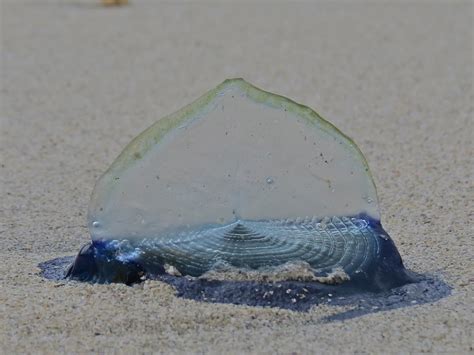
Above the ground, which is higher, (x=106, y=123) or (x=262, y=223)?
(x=262, y=223)

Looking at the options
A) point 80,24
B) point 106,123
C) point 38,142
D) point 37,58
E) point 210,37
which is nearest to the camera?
point 38,142

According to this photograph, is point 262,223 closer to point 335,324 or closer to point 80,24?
point 335,324

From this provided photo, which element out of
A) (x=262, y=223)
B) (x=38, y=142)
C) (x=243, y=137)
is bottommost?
(x=38, y=142)

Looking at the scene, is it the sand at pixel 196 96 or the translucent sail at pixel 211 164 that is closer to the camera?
the sand at pixel 196 96

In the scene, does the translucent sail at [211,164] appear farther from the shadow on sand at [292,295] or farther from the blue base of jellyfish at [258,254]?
the shadow on sand at [292,295]

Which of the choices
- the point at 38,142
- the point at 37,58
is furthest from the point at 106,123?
the point at 37,58

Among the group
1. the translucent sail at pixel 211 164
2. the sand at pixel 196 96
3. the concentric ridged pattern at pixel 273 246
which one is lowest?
the sand at pixel 196 96

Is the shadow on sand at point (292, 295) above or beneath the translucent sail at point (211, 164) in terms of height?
beneath

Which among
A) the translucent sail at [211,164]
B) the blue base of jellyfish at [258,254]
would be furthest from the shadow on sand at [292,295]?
the translucent sail at [211,164]

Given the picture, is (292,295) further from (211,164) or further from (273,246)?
(211,164)
